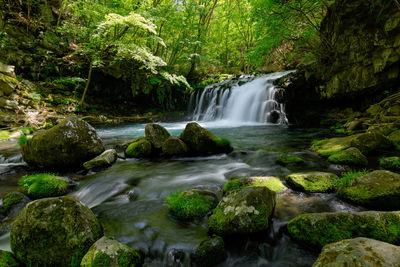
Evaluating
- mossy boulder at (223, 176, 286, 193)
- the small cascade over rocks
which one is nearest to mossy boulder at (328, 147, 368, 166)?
mossy boulder at (223, 176, 286, 193)

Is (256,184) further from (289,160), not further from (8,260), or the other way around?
(8,260)

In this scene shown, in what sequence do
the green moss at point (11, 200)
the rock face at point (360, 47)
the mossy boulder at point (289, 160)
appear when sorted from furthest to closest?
the rock face at point (360, 47)
the mossy boulder at point (289, 160)
the green moss at point (11, 200)

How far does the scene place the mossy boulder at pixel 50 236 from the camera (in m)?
2.07

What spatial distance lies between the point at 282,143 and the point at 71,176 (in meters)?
7.05

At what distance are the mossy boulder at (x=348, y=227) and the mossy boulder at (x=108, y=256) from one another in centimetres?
196

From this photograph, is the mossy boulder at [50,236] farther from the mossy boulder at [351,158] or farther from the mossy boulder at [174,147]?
the mossy boulder at [351,158]

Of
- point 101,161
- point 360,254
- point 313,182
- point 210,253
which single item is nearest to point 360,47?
point 313,182

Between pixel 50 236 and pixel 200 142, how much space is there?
4796mm

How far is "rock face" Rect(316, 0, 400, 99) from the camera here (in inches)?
299

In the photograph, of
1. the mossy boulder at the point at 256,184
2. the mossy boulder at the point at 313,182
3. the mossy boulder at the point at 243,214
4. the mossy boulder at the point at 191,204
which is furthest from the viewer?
the mossy boulder at the point at 256,184

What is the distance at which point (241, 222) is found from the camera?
240 cm

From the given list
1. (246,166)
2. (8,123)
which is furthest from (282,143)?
(8,123)

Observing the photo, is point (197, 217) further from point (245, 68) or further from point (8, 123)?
point (245, 68)

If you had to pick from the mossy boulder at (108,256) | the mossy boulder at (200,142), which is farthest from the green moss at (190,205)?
the mossy boulder at (200,142)
